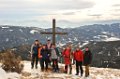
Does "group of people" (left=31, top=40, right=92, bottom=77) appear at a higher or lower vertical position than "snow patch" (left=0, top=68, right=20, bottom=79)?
higher

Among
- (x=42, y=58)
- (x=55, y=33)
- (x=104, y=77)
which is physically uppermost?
(x=55, y=33)

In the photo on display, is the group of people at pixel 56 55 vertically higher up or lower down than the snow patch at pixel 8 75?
higher up

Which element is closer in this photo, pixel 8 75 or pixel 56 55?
pixel 8 75

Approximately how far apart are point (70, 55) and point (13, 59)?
16.3ft

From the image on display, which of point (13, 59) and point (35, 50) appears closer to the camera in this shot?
point (13, 59)

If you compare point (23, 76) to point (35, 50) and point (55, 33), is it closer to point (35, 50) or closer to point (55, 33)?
point (35, 50)

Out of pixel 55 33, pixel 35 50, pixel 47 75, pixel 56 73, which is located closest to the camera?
pixel 47 75

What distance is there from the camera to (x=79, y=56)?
75.4ft

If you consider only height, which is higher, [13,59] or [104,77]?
[13,59]

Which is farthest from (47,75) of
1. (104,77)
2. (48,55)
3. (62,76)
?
(104,77)

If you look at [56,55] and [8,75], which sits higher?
[56,55]

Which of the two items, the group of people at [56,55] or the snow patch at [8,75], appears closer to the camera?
the snow patch at [8,75]

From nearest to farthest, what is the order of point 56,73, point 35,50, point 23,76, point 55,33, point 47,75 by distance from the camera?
point 23,76
point 47,75
point 56,73
point 35,50
point 55,33

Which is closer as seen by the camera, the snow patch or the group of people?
the snow patch
